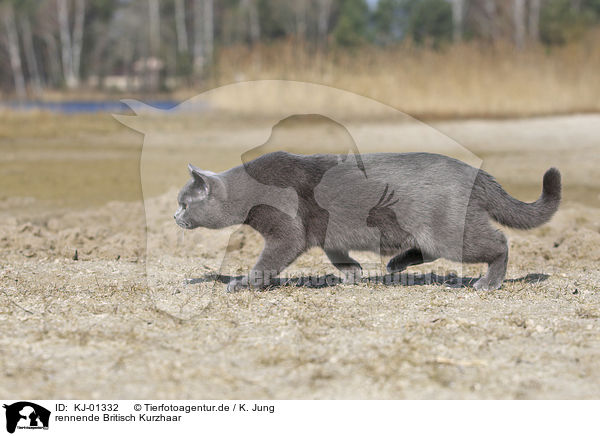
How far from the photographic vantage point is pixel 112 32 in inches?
1700

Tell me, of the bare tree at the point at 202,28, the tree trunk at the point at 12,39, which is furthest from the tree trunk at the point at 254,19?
the tree trunk at the point at 12,39

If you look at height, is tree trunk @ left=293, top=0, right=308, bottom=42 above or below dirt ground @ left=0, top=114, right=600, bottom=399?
above

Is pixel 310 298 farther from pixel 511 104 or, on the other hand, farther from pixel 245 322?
pixel 511 104

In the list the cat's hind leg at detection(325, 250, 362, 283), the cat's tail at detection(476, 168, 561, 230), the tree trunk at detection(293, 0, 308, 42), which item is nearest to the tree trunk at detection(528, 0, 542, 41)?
the tree trunk at detection(293, 0, 308, 42)

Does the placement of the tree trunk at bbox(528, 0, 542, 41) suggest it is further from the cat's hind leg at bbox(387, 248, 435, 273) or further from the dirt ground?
the cat's hind leg at bbox(387, 248, 435, 273)

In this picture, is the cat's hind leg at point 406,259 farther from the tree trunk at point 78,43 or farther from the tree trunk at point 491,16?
the tree trunk at point 78,43

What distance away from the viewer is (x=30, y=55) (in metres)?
40.7

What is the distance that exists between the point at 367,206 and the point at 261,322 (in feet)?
3.33

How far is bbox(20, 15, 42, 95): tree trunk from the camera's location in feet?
123

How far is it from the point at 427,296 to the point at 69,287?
2.34 m

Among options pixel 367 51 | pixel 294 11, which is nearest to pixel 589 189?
pixel 367 51
